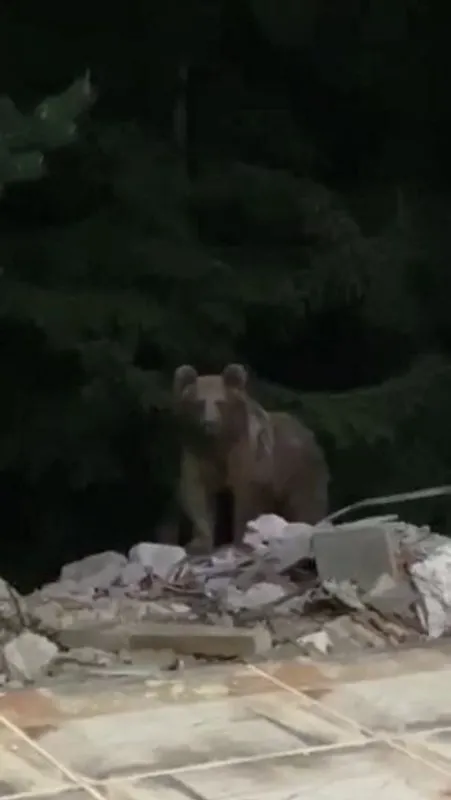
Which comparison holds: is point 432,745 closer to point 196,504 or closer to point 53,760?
point 53,760

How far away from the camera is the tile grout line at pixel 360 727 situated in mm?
1355

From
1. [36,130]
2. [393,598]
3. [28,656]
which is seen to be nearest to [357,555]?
[393,598]

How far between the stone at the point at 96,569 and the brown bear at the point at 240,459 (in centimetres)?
16

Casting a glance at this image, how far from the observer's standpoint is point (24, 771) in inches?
51.4

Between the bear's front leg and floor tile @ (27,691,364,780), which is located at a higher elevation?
floor tile @ (27,691,364,780)

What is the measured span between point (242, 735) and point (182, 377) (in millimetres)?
924

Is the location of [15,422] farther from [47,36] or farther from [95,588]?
[47,36]

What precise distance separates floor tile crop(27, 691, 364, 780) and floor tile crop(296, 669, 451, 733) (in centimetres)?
3

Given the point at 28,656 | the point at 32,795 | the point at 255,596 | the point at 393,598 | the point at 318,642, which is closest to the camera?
the point at 32,795

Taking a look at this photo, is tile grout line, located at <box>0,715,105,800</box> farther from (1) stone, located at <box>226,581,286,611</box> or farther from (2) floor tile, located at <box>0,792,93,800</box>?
(1) stone, located at <box>226,581,286,611</box>

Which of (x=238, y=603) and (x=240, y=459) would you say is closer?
(x=238, y=603)

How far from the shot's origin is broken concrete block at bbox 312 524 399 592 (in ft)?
6.70

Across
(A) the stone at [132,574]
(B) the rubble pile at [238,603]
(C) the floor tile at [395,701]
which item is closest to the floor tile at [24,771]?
(B) the rubble pile at [238,603]

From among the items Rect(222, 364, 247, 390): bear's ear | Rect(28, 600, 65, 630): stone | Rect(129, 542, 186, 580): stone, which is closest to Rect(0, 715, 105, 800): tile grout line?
Rect(28, 600, 65, 630): stone
